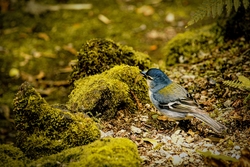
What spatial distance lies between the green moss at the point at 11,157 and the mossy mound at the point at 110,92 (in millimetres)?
981

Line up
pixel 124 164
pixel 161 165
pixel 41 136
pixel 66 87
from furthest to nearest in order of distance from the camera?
pixel 66 87, pixel 41 136, pixel 161 165, pixel 124 164

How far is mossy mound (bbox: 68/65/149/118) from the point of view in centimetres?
486

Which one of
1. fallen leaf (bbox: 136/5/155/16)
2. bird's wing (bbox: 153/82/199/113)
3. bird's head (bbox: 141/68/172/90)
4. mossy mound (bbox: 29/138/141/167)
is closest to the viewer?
mossy mound (bbox: 29/138/141/167)

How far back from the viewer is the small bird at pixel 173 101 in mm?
4289

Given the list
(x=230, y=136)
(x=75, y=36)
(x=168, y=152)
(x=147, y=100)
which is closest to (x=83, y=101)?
(x=147, y=100)

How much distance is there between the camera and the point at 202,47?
675 cm

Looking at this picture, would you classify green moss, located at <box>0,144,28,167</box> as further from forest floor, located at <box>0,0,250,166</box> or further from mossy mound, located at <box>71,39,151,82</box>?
mossy mound, located at <box>71,39,151,82</box>

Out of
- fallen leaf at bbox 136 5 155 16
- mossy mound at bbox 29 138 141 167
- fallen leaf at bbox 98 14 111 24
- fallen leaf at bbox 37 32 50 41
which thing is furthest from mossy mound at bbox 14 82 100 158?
fallen leaf at bbox 136 5 155 16

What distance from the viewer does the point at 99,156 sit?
376 centimetres

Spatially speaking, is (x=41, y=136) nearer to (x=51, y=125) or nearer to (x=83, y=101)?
(x=51, y=125)

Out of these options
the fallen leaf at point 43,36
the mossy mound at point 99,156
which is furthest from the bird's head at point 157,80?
the fallen leaf at point 43,36

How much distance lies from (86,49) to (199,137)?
214 centimetres

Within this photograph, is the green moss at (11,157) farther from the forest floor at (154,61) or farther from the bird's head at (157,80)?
the bird's head at (157,80)

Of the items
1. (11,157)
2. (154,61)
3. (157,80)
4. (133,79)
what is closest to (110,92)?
(133,79)
